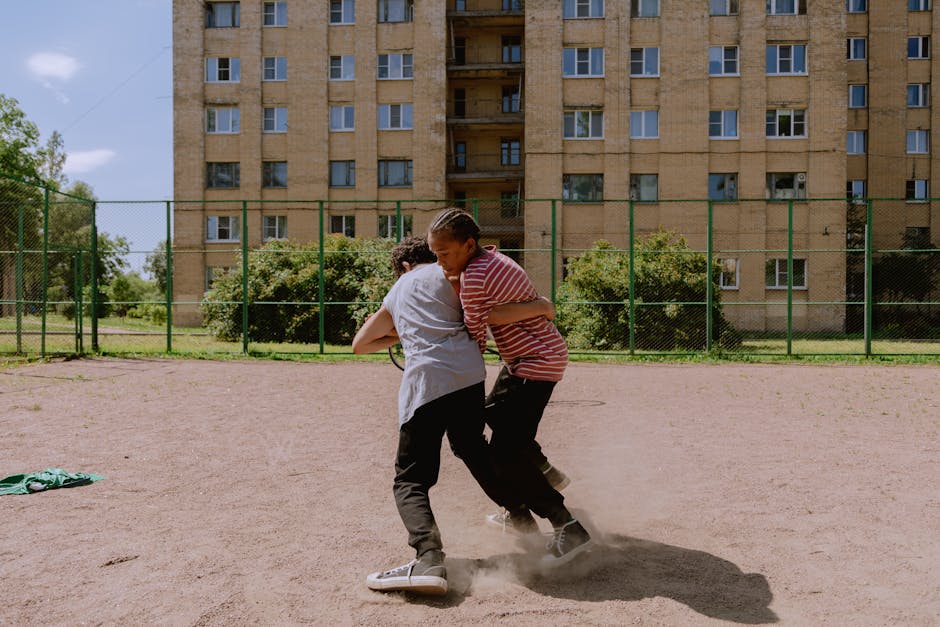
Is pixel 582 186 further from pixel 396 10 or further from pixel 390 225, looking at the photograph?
pixel 396 10

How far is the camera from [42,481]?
5324 mm

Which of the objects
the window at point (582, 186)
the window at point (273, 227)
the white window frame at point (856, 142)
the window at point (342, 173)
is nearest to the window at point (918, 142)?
the white window frame at point (856, 142)

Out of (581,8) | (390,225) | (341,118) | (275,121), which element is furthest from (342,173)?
(581,8)

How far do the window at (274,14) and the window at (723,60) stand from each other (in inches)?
765

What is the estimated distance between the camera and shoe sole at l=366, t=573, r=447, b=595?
3328 millimetres

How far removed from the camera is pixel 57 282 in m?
17.2

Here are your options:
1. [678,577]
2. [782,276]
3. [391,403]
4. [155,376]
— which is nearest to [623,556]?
[678,577]

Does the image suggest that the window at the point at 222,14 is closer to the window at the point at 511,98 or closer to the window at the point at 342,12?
the window at the point at 342,12

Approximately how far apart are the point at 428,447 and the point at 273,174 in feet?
112

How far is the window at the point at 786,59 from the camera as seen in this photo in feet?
108

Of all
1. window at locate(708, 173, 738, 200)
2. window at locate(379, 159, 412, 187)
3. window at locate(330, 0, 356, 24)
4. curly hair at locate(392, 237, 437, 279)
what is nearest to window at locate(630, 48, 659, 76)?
window at locate(708, 173, 738, 200)

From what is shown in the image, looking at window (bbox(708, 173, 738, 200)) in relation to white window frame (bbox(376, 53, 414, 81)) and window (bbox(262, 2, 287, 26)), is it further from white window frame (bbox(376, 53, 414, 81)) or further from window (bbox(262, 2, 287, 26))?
window (bbox(262, 2, 287, 26))

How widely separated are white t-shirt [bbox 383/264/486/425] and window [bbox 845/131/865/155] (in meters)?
40.4

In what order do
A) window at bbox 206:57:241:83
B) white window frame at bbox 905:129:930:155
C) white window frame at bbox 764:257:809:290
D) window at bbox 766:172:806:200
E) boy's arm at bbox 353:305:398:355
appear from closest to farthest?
boy's arm at bbox 353:305:398:355, white window frame at bbox 764:257:809:290, window at bbox 766:172:806:200, window at bbox 206:57:241:83, white window frame at bbox 905:129:930:155
